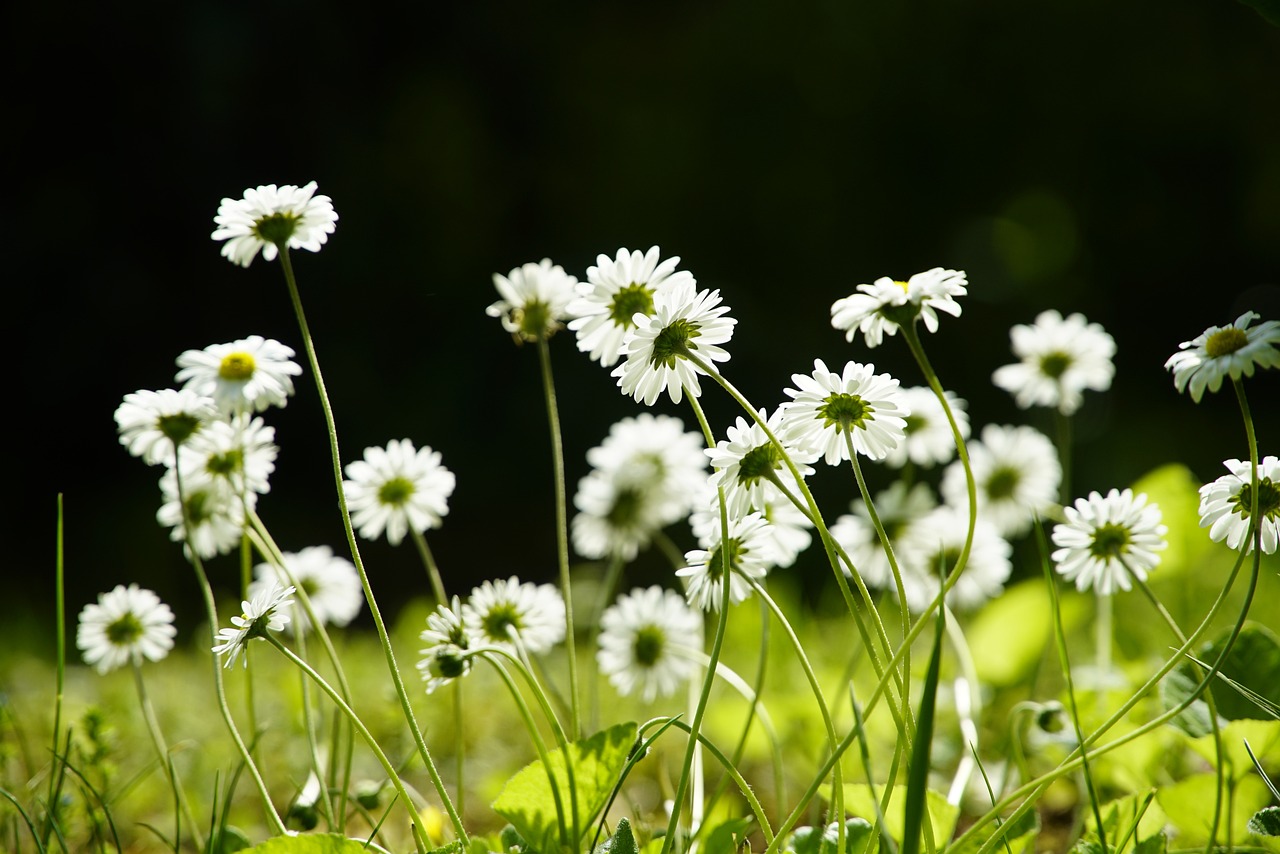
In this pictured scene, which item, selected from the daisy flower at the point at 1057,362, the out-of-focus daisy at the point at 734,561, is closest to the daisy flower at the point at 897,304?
the out-of-focus daisy at the point at 734,561

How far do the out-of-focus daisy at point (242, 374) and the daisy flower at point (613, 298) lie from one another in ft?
0.61

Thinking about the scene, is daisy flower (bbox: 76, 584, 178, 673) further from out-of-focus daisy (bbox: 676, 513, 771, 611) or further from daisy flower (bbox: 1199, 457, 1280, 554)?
daisy flower (bbox: 1199, 457, 1280, 554)

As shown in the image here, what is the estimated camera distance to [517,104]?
12.1 feet

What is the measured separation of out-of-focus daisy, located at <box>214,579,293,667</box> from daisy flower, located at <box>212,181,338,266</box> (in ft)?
0.69

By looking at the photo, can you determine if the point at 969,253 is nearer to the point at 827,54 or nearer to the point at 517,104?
the point at 827,54

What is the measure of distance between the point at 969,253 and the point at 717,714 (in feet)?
10.2

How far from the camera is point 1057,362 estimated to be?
3.43 ft

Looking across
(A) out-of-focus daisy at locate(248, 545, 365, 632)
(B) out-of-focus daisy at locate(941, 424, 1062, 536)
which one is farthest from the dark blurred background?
(A) out-of-focus daisy at locate(248, 545, 365, 632)

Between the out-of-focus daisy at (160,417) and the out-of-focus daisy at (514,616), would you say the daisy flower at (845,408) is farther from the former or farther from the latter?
the out-of-focus daisy at (160,417)

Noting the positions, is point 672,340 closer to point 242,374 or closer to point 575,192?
point 242,374

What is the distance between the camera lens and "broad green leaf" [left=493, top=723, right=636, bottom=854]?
604 millimetres

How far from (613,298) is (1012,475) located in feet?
2.00

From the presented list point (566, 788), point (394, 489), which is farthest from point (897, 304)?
point (394, 489)

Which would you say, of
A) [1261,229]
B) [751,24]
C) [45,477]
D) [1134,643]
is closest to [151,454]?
[1134,643]
